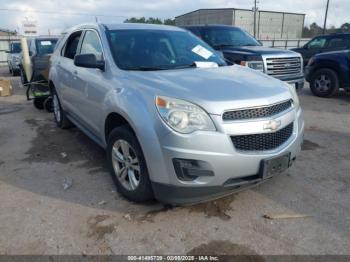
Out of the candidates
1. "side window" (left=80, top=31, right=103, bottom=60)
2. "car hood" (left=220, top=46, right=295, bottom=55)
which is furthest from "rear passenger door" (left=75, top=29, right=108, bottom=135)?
"car hood" (left=220, top=46, right=295, bottom=55)

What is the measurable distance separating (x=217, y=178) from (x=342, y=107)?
6.43 meters

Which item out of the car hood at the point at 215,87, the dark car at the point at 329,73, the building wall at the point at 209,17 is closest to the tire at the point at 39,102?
the car hood at the point at 215,87

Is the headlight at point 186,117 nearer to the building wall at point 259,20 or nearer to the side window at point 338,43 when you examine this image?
the side window at point 338,43

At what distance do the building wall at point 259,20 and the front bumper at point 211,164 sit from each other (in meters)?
57.3

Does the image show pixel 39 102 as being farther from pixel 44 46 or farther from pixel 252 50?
pixel 252 50

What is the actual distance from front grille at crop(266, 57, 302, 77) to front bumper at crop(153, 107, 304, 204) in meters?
5.11

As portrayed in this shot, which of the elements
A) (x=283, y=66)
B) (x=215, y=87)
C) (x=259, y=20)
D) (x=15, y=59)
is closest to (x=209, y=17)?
(x=259, y=20)

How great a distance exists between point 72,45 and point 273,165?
3766 mm

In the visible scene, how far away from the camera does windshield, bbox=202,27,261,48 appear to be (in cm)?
862

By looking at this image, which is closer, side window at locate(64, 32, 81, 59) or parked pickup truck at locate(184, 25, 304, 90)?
side window at locate(64, 32, 81, 59)

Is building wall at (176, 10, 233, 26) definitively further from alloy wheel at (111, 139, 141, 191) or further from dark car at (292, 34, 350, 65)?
alloy wheel at (111, 139, 141, 191)

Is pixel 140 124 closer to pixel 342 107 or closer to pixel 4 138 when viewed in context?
pixel 4 138

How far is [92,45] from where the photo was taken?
4.22 meters

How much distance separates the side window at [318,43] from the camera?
13052 mm
